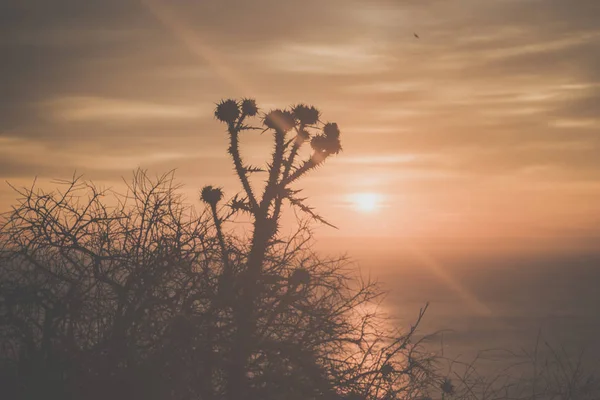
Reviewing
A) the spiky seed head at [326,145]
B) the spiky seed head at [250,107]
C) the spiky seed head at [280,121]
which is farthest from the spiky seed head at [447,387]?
the spiky seed head at [250,107]

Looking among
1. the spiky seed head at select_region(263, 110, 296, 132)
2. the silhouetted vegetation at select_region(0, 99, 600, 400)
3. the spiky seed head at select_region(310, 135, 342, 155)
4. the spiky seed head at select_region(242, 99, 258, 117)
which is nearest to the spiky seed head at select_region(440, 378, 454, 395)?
the silhouetted vegetation at select_region(0, 99, 600, 400)

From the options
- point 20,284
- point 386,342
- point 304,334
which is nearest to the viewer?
point 20,284

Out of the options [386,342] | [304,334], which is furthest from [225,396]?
[386,342]

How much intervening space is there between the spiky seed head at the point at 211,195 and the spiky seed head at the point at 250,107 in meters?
1.47

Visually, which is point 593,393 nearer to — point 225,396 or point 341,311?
point 341,311

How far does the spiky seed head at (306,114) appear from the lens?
418 inches

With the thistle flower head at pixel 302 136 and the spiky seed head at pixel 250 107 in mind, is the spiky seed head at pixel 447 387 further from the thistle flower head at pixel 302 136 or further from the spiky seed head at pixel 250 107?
the spiky seed head at pixel 250 107

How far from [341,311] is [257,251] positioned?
1.55 m

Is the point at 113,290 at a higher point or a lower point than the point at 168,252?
lower

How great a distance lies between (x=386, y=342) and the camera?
32.9 ft

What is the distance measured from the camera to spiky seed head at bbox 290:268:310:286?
8.88 m

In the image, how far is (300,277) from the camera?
29.6 ft

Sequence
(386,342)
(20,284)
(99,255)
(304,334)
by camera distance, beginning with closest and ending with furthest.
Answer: (20,284) < (99,255) < (304,334) < (386,342)

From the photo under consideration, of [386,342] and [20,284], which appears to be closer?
[20,284]
